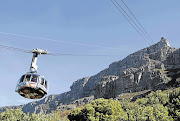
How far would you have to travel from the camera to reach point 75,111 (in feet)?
232

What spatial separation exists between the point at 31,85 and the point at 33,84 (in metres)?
0.22

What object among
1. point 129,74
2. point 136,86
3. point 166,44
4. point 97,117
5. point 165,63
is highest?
point 166,44

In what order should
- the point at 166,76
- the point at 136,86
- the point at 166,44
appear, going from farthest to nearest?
1. the point at 166,44
2. the point at 136,86
3. the point at 166,76

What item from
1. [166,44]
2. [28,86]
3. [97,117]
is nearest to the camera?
[28,86]

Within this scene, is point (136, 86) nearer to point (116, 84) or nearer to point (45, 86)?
point (116, 84)

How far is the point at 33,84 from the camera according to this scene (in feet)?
62.7

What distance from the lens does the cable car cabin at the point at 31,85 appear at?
1912 cm

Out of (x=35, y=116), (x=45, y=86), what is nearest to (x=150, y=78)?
(x=35, y=116)

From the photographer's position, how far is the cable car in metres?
19.2

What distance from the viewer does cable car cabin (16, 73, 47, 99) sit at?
1912cm

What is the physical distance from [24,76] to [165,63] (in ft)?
519

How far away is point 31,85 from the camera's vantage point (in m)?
19.1

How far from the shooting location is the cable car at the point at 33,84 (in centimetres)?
1919

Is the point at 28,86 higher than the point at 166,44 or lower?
lower
